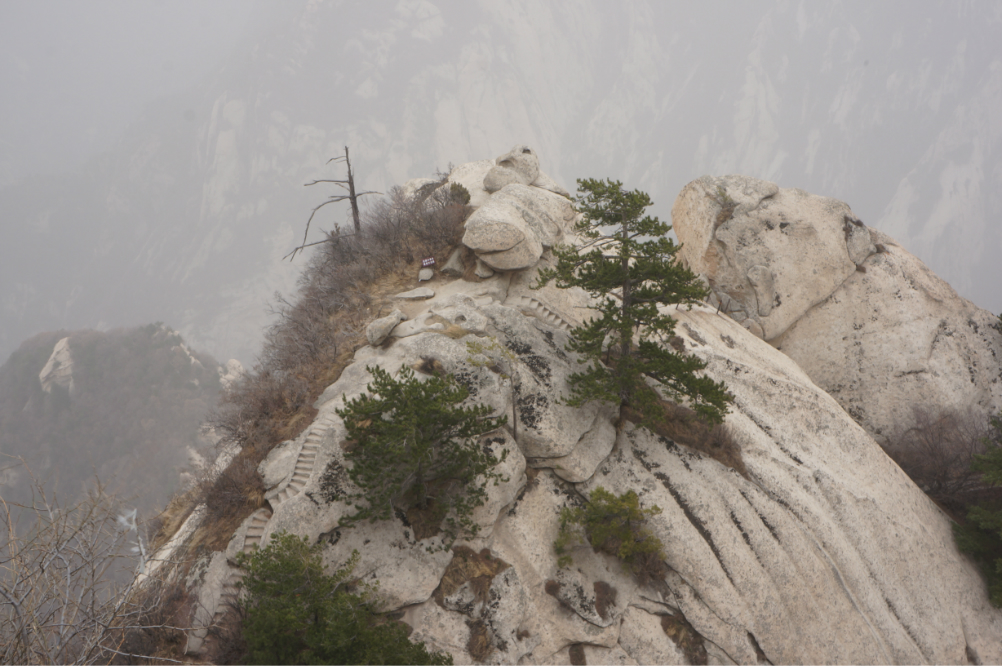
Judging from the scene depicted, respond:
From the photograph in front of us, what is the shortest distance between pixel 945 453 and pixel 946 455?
10cm

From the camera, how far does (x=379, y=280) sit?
807 inches

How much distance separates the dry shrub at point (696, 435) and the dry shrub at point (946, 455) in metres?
11.4

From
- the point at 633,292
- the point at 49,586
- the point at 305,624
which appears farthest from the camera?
the point at 633,292

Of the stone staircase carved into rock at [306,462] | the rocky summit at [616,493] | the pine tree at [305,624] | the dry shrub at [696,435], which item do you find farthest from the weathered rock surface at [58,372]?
the dry shrub at [696,435]

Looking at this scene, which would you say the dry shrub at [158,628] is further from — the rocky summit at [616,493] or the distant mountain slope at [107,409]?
the distant mountain slope at [107,409]

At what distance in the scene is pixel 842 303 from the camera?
82.9 ft

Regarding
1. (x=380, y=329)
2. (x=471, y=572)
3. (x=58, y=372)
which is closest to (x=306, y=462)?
(x=380, y=329)

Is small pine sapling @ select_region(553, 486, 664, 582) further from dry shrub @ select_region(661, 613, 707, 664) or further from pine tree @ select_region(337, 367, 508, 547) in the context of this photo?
pine tree @ select_region(337, 367, 508, 547)

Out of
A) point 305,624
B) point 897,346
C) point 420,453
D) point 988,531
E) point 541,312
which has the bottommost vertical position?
point 305,624

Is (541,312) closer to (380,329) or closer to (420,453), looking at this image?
(380,329)

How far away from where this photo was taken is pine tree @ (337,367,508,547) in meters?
Answer: 11.2

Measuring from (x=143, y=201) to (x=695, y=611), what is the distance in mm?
204339

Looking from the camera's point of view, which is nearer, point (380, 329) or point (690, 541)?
point (690, 541)

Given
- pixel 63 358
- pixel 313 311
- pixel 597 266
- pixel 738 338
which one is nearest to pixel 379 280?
pixel 313 311
